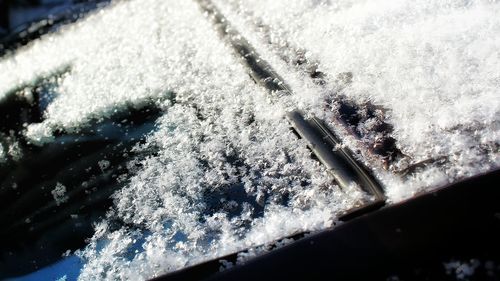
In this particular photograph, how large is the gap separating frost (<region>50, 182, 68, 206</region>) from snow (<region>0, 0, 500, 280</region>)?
0.17 m

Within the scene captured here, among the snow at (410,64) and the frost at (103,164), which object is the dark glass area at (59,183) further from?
the snow at (410,64)

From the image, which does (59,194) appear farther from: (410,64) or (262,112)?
(410,64)

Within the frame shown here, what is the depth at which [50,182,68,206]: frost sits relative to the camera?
1.43 meters

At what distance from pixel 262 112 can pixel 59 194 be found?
31.4 inches

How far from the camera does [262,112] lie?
1447mm

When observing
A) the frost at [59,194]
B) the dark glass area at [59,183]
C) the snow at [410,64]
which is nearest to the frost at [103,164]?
the dark glass area at [59,183]

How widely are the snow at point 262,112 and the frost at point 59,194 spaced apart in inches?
6.5

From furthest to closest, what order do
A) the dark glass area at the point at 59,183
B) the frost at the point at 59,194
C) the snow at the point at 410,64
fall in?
the frost at the point at 59,194, the dark glass area at the point at 59,183, the snow at the point at 410,64

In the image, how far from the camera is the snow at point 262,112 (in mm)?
1039

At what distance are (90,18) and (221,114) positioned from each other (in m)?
1.83

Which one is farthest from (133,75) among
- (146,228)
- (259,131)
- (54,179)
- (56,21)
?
(56,21)

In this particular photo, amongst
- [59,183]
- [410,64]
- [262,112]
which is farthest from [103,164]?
[410,64]

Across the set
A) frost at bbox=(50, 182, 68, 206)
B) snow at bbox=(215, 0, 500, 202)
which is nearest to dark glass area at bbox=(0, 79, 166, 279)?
frost at bbox=(50, 182, 68, 206)

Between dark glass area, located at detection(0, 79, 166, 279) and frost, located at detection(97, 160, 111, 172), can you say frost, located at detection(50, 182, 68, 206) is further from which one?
frost, located at detection(97, 160, 111, 172)
